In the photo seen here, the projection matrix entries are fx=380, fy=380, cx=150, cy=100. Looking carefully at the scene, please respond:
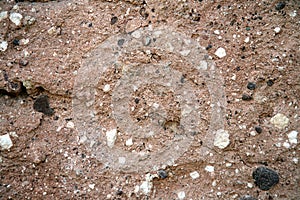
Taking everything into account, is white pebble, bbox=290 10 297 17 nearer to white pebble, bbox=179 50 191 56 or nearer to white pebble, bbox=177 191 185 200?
white pebble, bbox=179 50 191 56

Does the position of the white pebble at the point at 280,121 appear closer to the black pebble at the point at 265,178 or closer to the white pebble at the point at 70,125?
the black pebble at the point at 265,178

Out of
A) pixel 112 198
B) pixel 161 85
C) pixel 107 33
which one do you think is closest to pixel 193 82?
pixel 161 85

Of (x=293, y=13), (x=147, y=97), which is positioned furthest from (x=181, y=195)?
(x=293, y=13)

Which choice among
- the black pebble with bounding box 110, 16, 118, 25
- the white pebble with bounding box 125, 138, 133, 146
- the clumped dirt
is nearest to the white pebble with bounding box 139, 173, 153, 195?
the clumped dirt

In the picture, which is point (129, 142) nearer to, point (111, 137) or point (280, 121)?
point (111, 137)

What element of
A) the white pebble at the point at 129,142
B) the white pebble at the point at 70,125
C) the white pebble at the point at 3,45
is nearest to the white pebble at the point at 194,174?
the white pebble at the point at 129,142
